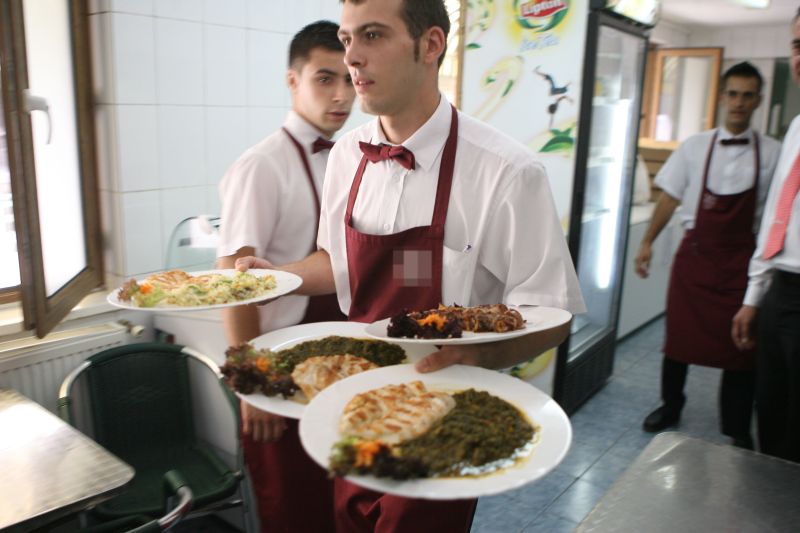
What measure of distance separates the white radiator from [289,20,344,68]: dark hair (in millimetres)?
1350

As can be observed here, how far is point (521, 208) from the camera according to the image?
1.53 m

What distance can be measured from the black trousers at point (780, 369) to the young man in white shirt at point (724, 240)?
1.01m

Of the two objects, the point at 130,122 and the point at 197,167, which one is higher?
the point at 130,122

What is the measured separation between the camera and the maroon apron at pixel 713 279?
11.5 feet

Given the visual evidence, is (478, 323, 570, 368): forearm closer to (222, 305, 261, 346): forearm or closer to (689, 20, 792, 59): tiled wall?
(222, 305, 261, 346): forearm

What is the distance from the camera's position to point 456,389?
1266 millimetres

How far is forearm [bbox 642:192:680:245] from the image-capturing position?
152 inches

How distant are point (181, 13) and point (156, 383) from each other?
1.56 meters

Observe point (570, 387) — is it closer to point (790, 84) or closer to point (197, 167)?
point (197, 167)

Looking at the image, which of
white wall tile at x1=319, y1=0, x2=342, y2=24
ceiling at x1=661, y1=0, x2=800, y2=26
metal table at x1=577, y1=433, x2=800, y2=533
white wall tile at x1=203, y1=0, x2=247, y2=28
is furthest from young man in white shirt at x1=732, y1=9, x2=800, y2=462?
ceiling at x1=661, y1=0, x2=800, y2=26

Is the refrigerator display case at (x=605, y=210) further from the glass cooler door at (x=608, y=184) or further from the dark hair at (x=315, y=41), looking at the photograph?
the dark hair at (x=315, y=41)

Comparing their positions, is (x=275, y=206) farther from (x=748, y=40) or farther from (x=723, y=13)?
(x=748, y=40)

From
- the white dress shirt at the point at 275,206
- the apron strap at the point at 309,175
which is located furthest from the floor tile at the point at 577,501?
the apron strap at the point at 309,175

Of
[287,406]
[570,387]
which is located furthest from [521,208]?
[570,387]
